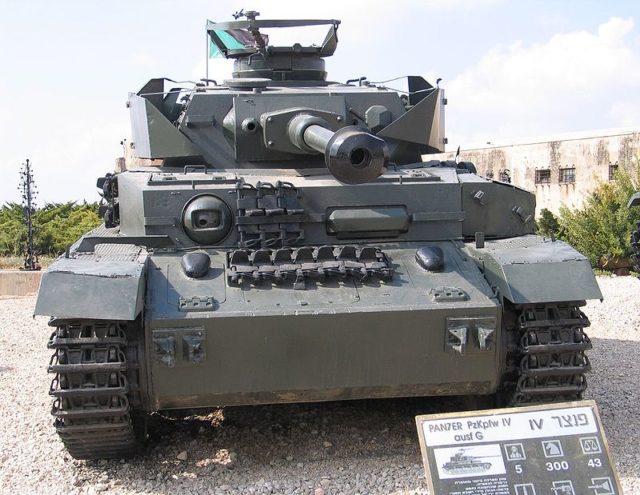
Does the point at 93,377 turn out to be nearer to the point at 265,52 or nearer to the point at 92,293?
the point at 92,293

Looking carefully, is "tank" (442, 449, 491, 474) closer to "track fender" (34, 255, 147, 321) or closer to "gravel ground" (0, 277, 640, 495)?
"gravel ground" (0, 277, 640, 495)

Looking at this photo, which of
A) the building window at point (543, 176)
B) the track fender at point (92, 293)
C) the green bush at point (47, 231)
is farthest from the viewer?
the building window at point (543, 176)

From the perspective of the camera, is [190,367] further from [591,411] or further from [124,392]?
[591,411]

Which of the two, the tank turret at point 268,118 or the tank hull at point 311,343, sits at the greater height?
the tank turret at point 268,118

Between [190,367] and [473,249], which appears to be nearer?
[190,367]

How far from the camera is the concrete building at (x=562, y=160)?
2625 centimetres

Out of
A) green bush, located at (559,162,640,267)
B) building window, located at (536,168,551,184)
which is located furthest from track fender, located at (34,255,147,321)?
building window, located at (536,168,551,184)

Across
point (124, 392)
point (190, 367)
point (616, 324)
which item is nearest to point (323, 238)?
point (190, 367)

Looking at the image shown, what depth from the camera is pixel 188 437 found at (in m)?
7.07

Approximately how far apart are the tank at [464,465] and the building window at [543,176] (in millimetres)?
25490

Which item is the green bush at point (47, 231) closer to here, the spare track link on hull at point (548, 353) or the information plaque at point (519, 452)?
the spare track link on hull at point (548, 353)

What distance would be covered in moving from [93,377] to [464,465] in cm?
276

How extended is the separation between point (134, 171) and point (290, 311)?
8.05 ft

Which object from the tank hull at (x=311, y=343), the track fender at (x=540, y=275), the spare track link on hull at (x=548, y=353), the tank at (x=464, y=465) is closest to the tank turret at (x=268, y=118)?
the tank hull at (x=311, y=343)
